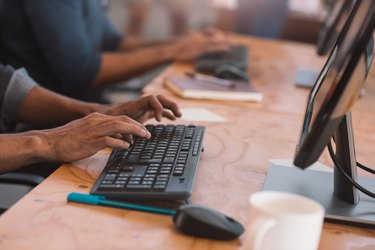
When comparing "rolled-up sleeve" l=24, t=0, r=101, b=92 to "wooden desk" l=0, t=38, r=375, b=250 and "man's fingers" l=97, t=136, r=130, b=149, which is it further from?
"man's fingers" l=97, t=136, r=130, b=149

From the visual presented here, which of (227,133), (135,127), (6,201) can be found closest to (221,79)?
(227,133)

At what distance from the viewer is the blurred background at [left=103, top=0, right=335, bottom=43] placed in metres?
4.21

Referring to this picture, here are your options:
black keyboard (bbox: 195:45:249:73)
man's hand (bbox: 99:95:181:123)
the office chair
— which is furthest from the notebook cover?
the office chair

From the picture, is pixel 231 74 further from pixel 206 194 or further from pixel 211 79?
pixel 206 194

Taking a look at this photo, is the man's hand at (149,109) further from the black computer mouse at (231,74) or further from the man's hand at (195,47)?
the man's hand at (195,47)

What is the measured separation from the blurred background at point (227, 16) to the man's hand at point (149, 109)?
1726mm

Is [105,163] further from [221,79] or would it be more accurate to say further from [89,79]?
[89,79]

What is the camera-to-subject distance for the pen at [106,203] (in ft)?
3.34

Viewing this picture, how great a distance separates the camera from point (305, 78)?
7.80ft

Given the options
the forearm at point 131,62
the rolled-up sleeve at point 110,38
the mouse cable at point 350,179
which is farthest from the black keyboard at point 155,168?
the rolled-up sleeve at point 110,38

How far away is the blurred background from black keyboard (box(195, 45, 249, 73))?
2.63 ft

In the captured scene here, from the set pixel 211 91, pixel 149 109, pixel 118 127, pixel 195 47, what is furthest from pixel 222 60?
pixel 118 127

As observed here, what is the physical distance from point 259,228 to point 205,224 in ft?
0.43

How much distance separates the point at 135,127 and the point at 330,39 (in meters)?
1.20
